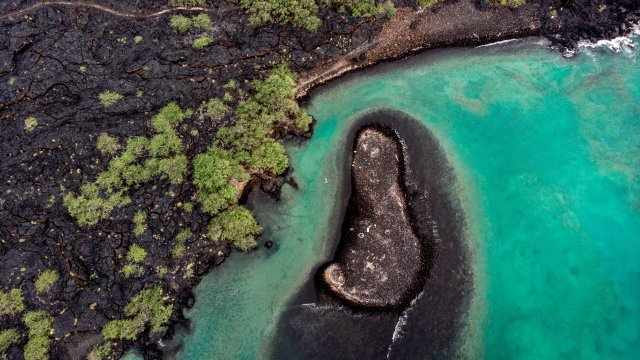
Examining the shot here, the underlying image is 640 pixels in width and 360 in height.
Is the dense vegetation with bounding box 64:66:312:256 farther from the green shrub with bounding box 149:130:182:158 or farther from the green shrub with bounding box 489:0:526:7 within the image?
the green shrub with bounding box 489:0:526:7

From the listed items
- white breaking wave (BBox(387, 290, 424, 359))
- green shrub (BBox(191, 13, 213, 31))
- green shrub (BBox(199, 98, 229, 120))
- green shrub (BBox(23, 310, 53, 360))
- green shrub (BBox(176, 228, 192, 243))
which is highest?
green shrub (BBox(191, 13, 213, 31))

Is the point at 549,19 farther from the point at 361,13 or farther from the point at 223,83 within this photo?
the point at 223,83

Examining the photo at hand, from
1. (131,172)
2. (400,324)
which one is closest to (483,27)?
(400,324)

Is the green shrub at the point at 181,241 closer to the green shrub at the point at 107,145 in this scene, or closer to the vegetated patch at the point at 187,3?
the green shrub at the point at 107,145

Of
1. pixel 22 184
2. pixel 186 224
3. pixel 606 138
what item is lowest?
pixel 606 138

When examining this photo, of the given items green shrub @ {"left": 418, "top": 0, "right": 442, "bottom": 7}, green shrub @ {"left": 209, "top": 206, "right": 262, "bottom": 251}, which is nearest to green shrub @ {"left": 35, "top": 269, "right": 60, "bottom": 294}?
green shrub @ {"left": 209, "top": 206, "right": 262, "bottom": 251}

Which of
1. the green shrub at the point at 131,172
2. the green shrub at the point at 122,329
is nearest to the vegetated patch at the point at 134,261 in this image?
the green shrub at the point at 122,329

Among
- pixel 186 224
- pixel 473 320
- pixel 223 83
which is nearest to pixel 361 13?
pixel 223 83
